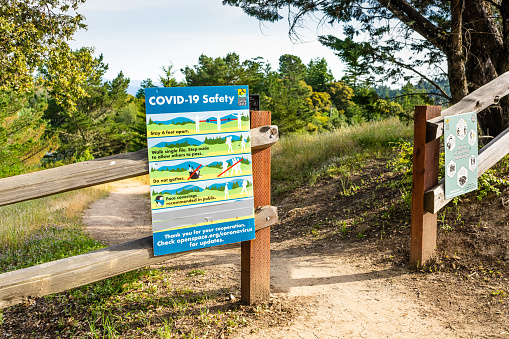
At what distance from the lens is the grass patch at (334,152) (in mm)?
9992

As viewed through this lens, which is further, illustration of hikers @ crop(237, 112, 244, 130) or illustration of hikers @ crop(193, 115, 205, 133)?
illustration of hikers @ crop(237, 112, 244, 130)

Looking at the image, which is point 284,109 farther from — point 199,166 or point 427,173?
point 199,166

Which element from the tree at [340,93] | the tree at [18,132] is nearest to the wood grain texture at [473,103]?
the tree at [18,132]

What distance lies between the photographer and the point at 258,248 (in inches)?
144

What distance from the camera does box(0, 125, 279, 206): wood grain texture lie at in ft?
8.52

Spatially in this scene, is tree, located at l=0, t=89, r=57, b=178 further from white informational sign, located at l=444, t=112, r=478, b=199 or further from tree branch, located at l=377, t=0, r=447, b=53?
white informational sign, located at l=444, t=112, r=478, b=199

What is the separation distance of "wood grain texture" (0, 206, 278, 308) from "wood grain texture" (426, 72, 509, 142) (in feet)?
9.26

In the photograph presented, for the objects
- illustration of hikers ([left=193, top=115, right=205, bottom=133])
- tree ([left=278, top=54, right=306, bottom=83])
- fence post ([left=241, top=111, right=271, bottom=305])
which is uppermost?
tree ([left=278, top=54, right=306, bottom=83])

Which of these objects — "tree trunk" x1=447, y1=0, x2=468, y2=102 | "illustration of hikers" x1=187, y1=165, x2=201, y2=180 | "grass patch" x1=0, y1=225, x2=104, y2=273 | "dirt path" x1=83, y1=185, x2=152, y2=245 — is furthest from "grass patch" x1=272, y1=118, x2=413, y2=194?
"illustration of hikers" x1=187, y1=165, x2=201, y2=180

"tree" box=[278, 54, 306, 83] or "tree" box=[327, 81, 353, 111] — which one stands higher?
"tree" box=[278, 54, 306, 83]

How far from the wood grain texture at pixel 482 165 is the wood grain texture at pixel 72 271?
2.65 m

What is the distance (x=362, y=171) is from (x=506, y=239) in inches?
178

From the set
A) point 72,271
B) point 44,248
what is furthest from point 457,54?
point 44,248

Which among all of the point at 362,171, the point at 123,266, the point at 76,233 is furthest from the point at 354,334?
the point at 362,171
